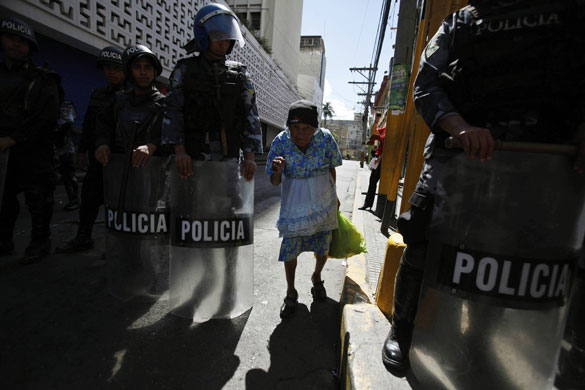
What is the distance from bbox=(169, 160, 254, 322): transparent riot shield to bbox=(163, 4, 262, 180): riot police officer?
0.13 meters

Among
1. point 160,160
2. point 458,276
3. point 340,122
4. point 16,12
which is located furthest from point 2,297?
point 340,122

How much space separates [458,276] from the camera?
0.96m

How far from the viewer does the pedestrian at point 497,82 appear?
1.01m

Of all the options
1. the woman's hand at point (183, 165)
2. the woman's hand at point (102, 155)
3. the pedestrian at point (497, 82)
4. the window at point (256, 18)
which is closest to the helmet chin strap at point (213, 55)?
the woman's hand at point (183, 165)

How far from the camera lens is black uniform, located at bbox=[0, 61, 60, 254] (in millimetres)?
2500

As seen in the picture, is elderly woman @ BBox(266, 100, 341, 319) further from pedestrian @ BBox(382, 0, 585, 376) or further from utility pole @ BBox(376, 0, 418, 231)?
utility pole @ BBox(376, 0, 418, 231)

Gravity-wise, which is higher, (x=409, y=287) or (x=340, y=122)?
(x=340, y=122)

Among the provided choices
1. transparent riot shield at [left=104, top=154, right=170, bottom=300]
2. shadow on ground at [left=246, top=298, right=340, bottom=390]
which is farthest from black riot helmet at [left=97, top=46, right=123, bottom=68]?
shadow on ground at [left=246, top=298, right=340, bottom=390]

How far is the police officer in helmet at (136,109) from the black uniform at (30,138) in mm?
551

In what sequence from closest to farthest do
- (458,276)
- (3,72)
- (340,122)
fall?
(458,276), (3,72), (340,122)

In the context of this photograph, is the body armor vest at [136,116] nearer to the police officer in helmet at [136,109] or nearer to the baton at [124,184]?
the police officer in helmet at [136,109]

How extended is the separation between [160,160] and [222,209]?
1.90 feet

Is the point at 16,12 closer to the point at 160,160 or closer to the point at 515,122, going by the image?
the point at 160,160

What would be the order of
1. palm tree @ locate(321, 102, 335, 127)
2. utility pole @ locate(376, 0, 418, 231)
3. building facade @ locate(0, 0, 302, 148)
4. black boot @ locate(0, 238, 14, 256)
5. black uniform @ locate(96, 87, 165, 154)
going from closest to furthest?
black uniform @ locate(96, 87, 165, 154) → black boot @ locate(0, 238, 14, 256) → utility pole @ locate(376, 0, 418, 231) → building facade @ locate(0, 0, 302, 148) → palm tree @ locate(321, 102, 335, 127)
